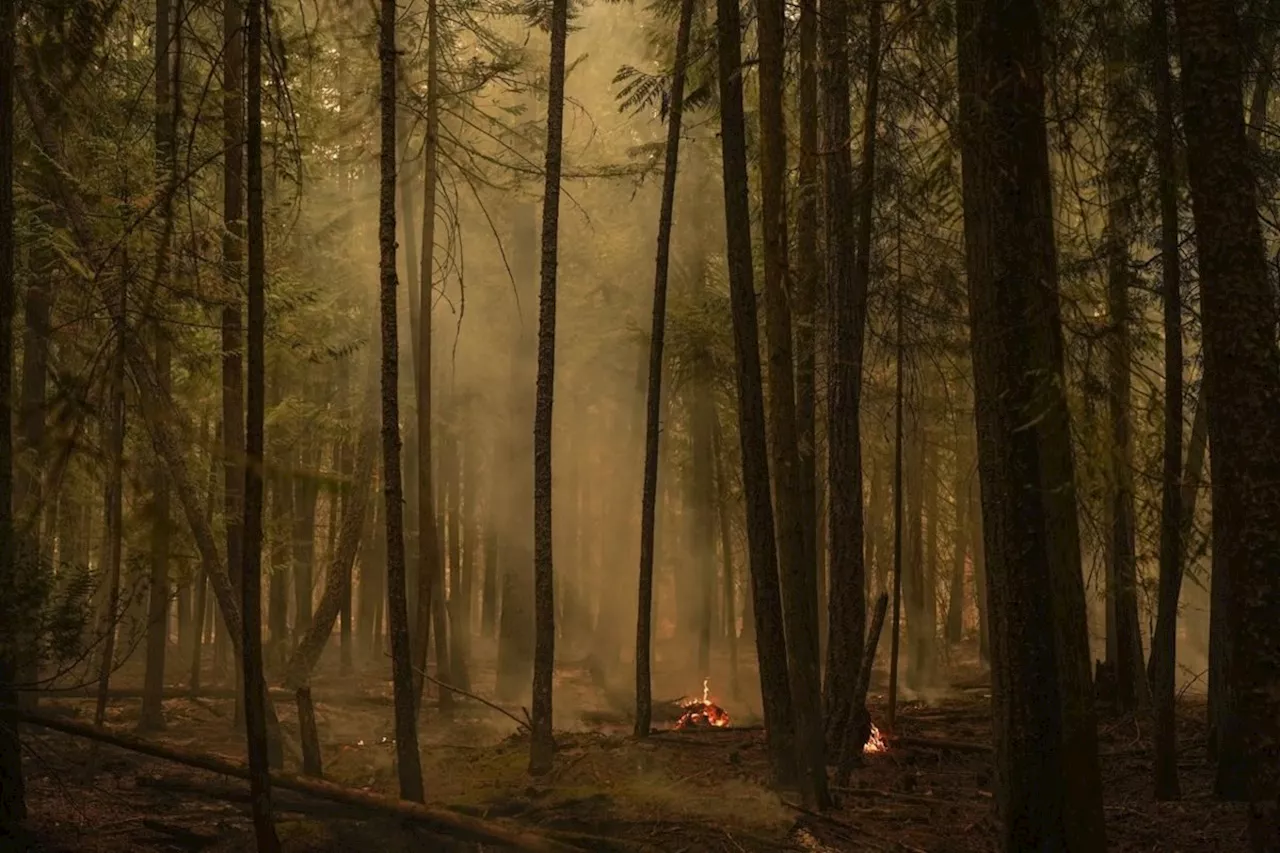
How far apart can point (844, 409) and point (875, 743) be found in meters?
4.42

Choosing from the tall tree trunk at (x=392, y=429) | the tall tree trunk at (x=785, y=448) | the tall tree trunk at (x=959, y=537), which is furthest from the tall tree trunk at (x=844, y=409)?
the tall tree trunk at (x=959, y=537)

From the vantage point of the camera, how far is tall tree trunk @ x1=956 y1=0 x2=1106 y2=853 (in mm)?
7168

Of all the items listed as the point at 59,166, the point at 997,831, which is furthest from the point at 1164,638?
the point at 59,166

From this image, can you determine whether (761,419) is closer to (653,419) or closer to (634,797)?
(634,797)

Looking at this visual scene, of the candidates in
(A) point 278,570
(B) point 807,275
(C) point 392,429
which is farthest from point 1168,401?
(A) point 278,570

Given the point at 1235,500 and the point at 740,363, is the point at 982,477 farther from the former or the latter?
the point at 740,363

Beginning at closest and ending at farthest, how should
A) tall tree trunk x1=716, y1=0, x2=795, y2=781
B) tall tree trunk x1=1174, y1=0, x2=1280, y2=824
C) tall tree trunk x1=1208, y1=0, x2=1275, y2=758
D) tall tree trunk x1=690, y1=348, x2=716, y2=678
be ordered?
tall tree trunk x1=1174, y1=0, x2=1280, y2=824 → tall tree trunk x1=1208, y1=0, x2=1275, y2=758 → tall tree trunk x1=716, y1=0, x2=795, y2=781 → tall tree trunk x1=690, y1=348, x2=716, y2=678

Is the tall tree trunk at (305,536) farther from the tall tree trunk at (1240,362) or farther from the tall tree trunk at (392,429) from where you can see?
the tall tree trunk at (1240,362)

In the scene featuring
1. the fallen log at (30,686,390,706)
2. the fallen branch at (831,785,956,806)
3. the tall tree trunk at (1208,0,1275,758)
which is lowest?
the fallen log at (30,686,390,706)

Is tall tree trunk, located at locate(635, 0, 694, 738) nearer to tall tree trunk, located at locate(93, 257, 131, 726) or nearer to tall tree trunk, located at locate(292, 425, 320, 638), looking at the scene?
tall tree trunk, located at locate(93, 257, 131, 726)

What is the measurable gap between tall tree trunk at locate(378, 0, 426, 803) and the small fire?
565 centimetres

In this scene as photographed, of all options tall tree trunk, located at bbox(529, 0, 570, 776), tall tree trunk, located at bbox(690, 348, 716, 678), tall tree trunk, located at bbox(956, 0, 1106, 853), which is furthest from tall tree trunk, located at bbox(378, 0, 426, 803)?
tall tree trunk, located at bbox(690, 348, 716, 678)

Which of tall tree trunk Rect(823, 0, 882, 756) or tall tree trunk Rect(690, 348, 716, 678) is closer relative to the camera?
tall tree trunk Rect(823, 0, 882, 756)

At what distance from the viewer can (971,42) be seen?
7383 mm
